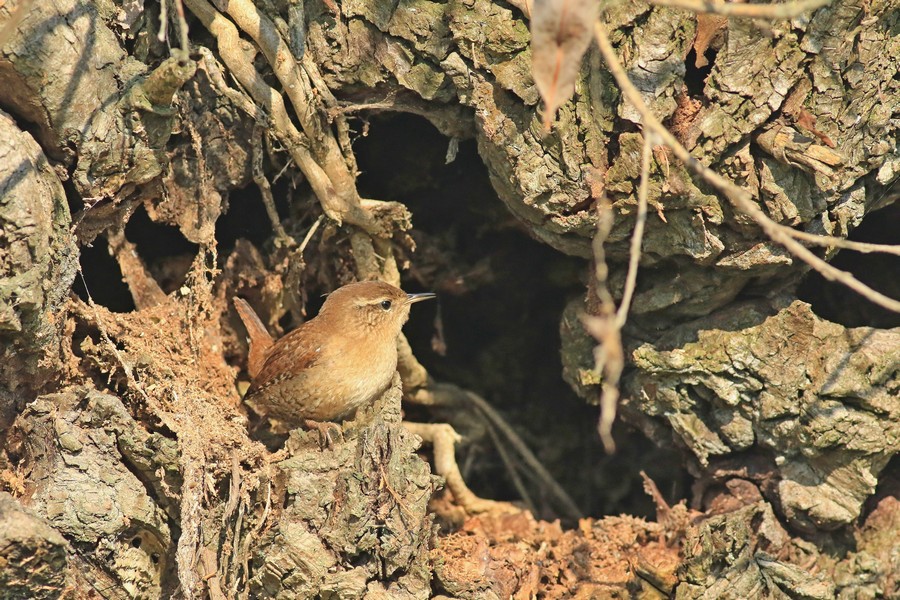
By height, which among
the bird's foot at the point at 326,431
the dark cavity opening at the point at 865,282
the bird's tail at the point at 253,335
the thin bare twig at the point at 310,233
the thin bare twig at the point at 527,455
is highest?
the dark cavity opening at the point at 865,282

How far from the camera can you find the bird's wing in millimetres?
4383

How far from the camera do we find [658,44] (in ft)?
12.0

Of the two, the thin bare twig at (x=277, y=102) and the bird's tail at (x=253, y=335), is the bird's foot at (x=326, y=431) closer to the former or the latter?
the bird's tail at (x=253, y=335)

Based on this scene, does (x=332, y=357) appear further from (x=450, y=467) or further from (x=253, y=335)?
(x=450, y=467)

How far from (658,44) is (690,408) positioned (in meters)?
1.75

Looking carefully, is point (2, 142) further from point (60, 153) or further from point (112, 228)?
point (112, 228)

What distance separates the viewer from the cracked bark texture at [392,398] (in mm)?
3436

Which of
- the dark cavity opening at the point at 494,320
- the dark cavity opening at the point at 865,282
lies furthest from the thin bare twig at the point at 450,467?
the dark cavity opening at the point at 865,282

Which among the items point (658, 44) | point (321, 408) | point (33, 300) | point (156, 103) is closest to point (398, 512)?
point (321, 408)

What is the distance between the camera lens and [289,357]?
4.41 meters

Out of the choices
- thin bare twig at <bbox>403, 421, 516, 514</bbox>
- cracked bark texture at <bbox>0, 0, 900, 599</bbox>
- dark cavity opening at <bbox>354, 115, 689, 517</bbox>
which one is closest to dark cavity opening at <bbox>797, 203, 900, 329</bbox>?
cracked bark texture at <bbox>0, 0, 900, 599</bbox>

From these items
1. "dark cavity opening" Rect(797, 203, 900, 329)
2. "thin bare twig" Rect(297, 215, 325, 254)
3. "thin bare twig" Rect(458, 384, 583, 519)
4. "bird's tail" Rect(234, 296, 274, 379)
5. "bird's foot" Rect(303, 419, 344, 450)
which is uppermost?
"dark cavity opening" Rect(797, 203, 900, 329)

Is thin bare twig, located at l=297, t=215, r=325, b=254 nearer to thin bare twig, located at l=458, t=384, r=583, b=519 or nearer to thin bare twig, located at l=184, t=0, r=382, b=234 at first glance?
thin bare twig, located at l=184, t=0, r=382, b=234

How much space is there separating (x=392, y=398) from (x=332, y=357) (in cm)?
38
